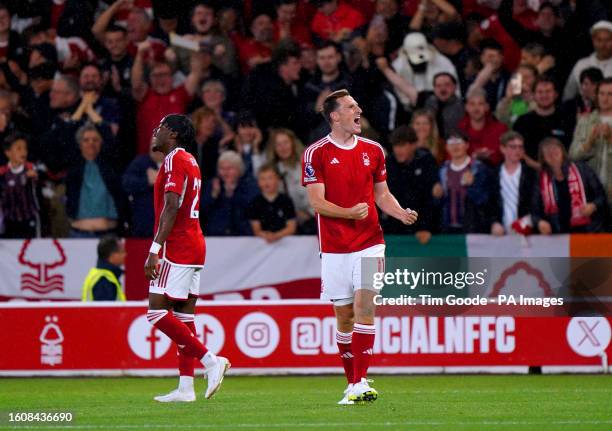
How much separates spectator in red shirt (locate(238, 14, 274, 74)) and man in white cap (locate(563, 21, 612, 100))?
405 centimetres

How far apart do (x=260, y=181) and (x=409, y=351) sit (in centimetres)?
291

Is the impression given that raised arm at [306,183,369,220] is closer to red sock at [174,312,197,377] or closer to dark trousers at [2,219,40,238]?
red sock at [174,312,197,377]

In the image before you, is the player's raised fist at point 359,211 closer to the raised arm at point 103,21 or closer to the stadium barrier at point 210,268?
the stadium barrier at point 210,268

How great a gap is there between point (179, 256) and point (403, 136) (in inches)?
215

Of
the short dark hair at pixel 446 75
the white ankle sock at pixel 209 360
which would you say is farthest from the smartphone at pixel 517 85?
the white ankle sock at pixel 209 360

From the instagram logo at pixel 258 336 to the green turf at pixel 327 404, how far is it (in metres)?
0.42

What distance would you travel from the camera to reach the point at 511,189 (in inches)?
620

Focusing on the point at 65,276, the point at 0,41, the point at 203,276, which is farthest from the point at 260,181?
the point at 0,41

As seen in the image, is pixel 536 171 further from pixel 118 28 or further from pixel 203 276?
pixel 118 28

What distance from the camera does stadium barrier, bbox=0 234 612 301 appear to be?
16219 millimetres

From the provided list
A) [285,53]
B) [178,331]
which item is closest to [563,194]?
[285,53]

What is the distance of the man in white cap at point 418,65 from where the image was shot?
1725cm

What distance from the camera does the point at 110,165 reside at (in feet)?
55.2

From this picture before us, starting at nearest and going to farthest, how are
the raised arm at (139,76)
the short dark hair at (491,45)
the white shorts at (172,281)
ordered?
1. the white shorts at (172,281)
2. the short dark hair at (491,45)
3. the raised arm at (139,76)
